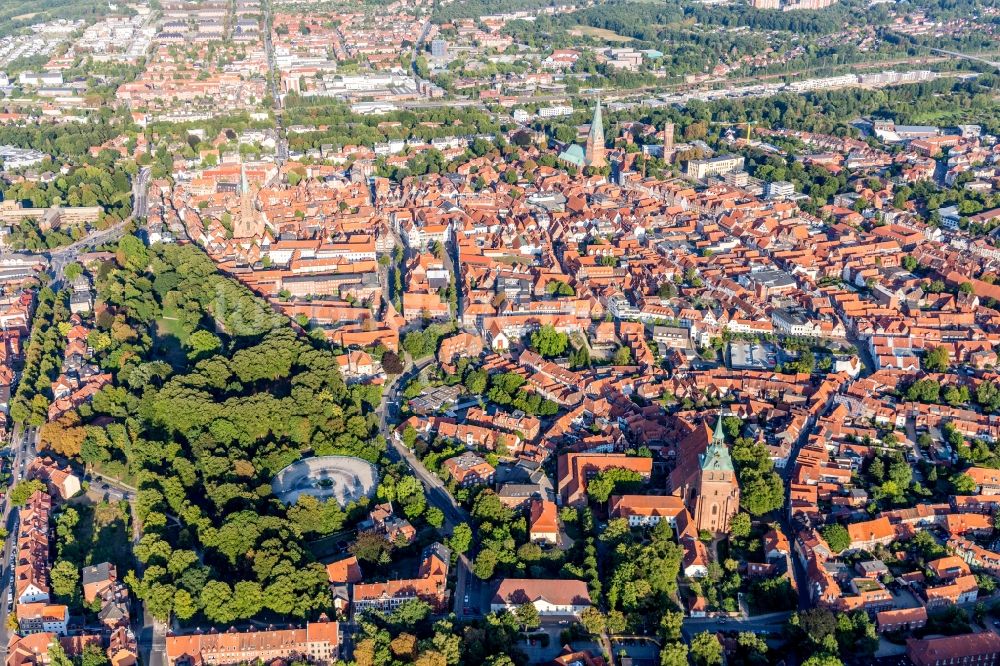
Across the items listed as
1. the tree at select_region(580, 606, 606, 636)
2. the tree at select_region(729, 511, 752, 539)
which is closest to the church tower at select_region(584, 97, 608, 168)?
the tree at select_region(729, 511, 752, 539)

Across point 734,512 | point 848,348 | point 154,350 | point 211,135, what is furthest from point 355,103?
point 734,512

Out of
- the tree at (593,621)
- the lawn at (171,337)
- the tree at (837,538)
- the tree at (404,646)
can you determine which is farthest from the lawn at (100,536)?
the tree at (837,538)

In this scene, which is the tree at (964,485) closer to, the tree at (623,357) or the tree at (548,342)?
the tree at (623,357)

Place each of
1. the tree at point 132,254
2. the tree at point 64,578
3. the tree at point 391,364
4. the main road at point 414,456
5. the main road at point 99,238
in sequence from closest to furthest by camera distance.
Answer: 1. the tree at point 64,578
2. the main road at point 414,456
3. the tree at point 391,364
4. the tree at point 132,254
5. the main road at point 99,238

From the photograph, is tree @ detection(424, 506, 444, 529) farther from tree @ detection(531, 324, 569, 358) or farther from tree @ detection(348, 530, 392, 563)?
tree @ detection(531, 324, 569, 358)

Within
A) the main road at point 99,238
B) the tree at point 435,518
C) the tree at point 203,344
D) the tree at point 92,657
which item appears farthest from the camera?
the main road at point 99,238

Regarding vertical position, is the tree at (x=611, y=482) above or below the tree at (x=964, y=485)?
above

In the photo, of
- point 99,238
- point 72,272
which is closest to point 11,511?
point 72,272
